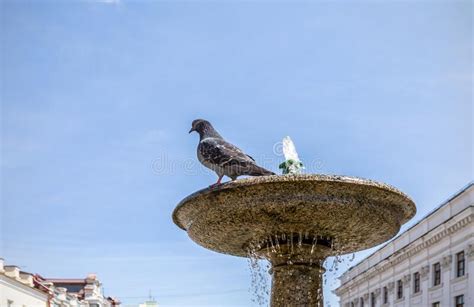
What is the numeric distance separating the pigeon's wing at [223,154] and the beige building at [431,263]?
24.8 metres

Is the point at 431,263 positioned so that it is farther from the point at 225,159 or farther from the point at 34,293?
the point at 225,159

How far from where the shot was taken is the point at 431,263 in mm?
37219

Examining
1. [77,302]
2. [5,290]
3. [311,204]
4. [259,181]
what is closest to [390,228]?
[311,204]

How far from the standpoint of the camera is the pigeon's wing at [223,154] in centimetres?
885

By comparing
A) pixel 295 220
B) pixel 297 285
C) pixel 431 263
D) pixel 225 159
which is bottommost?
pixel 297 285

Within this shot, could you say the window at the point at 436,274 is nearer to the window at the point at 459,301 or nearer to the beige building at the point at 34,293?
the window at the point at 459,301

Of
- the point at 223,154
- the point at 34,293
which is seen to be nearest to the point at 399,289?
the point at 34,293

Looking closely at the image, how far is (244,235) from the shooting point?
9422 millimetres

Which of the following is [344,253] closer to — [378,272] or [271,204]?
[271,204]

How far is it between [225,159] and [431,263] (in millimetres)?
30655

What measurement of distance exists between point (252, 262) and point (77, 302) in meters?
44.3

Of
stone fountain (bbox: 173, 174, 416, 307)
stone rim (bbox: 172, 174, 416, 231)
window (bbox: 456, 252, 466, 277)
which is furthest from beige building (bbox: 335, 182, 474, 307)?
stone rim (bbox: 172, 174, 416, 231)

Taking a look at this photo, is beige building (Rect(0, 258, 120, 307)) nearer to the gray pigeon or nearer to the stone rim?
the gray pigeon

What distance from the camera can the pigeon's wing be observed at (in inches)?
348
